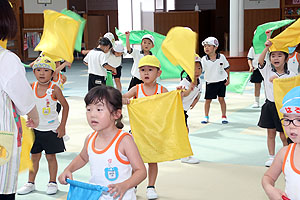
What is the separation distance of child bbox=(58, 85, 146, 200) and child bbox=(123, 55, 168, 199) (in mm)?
1376

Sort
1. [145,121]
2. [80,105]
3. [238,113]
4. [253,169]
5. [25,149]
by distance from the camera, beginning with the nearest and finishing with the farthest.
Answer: [25,149] < [145,121] < [253,169] < [238,113] < [80,105]

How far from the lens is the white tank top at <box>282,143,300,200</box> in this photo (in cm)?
198

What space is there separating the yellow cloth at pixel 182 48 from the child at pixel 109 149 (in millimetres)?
958

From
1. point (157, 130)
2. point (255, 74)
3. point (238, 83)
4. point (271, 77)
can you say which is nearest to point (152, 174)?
point (157, 130)

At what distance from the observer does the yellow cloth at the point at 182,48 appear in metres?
3.09

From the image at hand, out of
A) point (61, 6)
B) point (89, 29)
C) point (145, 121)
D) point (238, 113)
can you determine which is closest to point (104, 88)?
point (145, 121)

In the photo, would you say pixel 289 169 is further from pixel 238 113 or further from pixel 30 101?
pixel 238 113

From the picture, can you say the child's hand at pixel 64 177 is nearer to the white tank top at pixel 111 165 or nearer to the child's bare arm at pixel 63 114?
the white tank top at pixel 111 165

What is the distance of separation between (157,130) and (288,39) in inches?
53.0

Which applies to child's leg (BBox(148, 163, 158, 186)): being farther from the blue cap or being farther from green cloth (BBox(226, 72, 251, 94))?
green cloth (BBox(226, 72, 251, 94))

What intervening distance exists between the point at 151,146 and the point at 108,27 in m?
16.6

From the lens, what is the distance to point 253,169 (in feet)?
13.8

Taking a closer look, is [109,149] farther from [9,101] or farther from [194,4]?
[194,4]

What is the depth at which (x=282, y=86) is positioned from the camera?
384 cm
